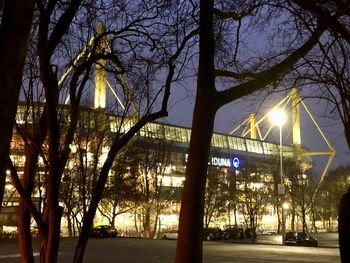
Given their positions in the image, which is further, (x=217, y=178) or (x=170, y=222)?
(x=170, y=222)

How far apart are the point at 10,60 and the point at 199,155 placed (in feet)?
16.3

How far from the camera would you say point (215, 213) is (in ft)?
239

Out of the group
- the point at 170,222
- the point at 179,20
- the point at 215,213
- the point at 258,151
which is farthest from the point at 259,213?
the point at 179,20

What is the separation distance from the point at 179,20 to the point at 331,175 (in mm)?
78766

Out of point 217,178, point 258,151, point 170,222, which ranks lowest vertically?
point 170,222

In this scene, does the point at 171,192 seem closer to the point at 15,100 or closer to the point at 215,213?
A: the point at 215,213

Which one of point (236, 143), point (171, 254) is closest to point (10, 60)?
point (171, 254)

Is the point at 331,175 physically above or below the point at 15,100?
above

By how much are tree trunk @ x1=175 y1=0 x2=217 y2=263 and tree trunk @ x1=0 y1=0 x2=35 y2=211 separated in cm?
453

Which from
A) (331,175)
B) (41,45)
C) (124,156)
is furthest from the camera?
(331,175)

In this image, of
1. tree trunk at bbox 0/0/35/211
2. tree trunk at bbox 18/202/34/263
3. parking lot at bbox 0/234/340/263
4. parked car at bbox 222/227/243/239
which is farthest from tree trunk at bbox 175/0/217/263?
parked car at bbox 222/227/243/239

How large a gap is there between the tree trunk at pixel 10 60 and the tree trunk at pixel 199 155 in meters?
4.53

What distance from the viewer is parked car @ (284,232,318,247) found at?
4585cm

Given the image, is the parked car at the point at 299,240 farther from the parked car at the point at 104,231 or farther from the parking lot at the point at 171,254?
the parked car at the point at 104,231
